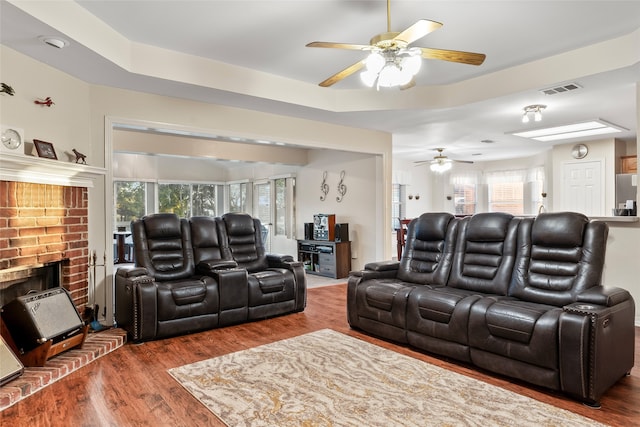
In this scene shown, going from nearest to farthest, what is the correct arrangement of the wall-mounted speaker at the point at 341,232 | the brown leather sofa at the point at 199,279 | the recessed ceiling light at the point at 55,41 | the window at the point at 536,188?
1. the recessed ceiling light at the point at 55,41
2. the brown leather sofa at the point at 199,279
3. the wall-mounted speaker at the point at 341,232
4. the window at the point at 536,188

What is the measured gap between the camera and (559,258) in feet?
10.5

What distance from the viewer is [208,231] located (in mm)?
4918

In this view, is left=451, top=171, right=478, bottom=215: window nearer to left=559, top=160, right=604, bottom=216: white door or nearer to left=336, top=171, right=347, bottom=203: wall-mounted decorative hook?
left=559, top=160, right=604, bottom=216: white door

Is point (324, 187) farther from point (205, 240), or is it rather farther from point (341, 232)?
point (205, 240)

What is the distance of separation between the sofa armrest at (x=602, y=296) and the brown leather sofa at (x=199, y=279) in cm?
301

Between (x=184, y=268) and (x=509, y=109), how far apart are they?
4607 millimetres

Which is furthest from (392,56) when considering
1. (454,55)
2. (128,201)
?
(128,201)

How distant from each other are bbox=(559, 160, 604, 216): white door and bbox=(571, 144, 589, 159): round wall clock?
14 cm

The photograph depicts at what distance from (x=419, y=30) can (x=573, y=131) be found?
18.4 ft

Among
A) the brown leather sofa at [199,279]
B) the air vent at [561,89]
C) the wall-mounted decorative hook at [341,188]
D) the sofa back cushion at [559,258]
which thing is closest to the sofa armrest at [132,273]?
the brown leather sofa at [199,279]

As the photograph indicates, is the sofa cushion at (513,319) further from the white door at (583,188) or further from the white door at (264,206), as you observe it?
the white door at (264,206)

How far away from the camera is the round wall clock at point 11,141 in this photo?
3168 mm

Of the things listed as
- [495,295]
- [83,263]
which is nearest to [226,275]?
[83,263]

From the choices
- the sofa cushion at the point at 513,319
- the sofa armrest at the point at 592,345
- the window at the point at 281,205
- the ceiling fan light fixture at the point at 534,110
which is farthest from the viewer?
the window at the point at 281,205
